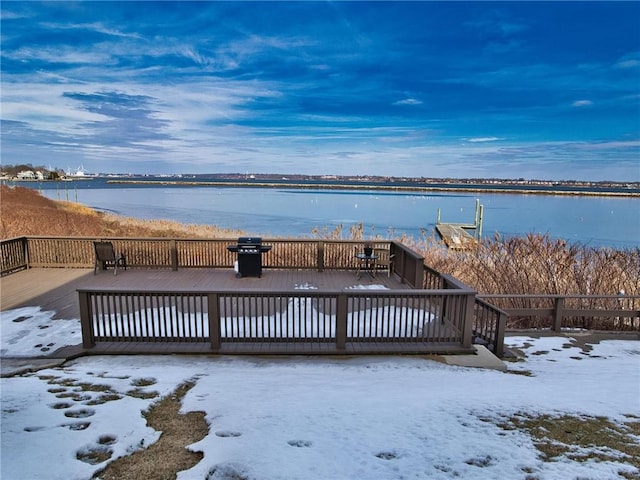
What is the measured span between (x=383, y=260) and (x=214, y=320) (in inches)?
193

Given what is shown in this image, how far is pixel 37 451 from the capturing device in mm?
2588

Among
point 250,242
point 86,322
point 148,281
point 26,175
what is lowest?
point 148,281

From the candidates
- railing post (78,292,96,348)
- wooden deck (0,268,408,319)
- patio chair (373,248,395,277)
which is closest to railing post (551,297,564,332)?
wooden deck (0,268,408,319)

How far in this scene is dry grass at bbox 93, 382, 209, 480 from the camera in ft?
8.08

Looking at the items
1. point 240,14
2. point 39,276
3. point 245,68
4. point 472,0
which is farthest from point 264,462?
point 245,68

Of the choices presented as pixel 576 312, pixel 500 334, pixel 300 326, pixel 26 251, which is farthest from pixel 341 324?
pixel 26 251

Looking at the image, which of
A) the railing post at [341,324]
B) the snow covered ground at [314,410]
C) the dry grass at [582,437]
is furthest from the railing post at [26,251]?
the dry grass at [582,437]

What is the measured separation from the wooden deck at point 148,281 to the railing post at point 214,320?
6.88 feet

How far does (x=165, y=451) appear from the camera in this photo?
9.03ft

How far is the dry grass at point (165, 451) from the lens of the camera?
246cm

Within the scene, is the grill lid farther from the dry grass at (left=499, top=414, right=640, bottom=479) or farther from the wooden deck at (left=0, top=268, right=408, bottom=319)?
the dry grass at (left=499, top=414, right=640, bottom=479)

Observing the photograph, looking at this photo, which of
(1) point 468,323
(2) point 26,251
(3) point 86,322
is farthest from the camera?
(2) point 26,251

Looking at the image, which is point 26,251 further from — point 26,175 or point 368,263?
point 26,175

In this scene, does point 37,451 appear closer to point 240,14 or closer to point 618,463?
point 618,463
